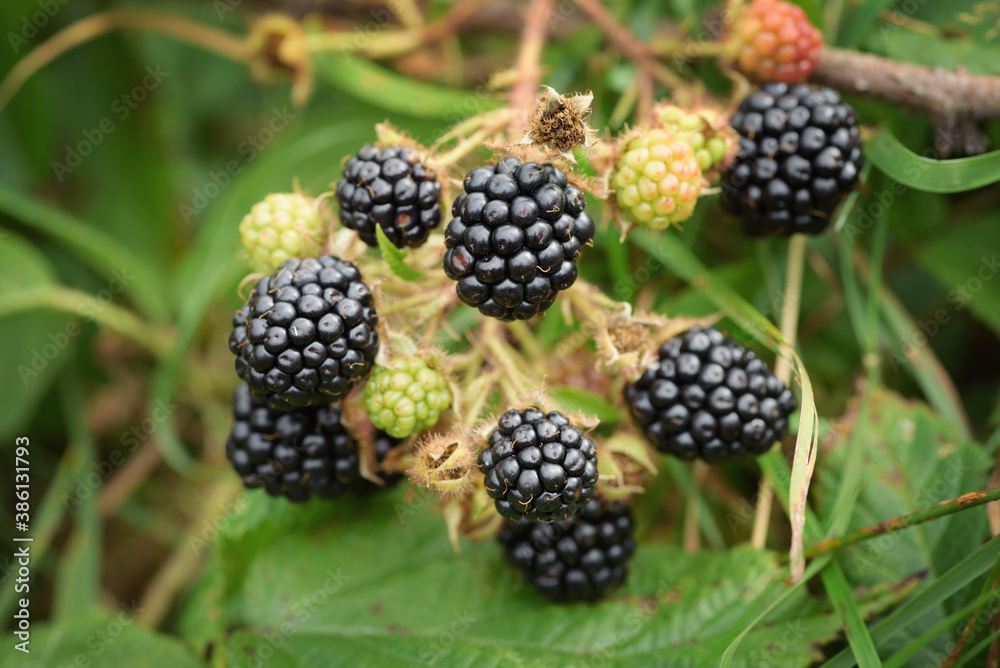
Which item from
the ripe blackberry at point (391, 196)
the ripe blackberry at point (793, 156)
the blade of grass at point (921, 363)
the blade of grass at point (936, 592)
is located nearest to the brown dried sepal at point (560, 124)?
the ripe blackberry at point (391, 196)

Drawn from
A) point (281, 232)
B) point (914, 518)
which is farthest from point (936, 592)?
point (281, 232)

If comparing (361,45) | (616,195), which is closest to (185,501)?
(361,45)

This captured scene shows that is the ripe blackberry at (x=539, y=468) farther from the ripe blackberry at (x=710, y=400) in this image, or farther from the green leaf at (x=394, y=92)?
the green leaf at (x=394, y=92)

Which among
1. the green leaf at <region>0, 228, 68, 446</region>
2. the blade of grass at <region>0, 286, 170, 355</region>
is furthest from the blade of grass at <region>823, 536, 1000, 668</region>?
the green leaf at <region>0, 228, 68, 446</region>

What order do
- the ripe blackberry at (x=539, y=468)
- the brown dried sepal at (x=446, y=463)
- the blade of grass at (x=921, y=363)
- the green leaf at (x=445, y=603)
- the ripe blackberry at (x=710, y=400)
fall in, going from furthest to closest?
the blade of grass at (x=921, y=363) → the green leaf at (x=445, y=603) → the ripe blackberry at (x=710, y=400) → the brown dried sepal at (x=446, y=463) → the ripe blackberry at (x=539, y=468)

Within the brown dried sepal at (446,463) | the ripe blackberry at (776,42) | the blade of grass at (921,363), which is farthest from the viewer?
the blade of grass at (921,363)

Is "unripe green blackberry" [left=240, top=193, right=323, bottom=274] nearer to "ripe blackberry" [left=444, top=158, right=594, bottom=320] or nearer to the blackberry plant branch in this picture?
"ripe blackberry" [left=444, top=158, right=594, bottom=320]

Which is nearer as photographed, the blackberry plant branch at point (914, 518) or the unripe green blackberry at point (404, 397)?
the blackberry plant branch at point (914, 518)
